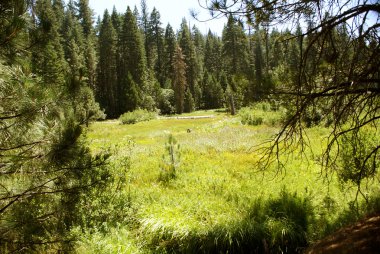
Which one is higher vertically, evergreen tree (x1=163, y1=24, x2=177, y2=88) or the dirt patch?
evergreen tree (x1=163, y1=24, x2=177, y2=88)

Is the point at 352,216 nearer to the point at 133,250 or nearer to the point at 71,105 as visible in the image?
the point at 133,250

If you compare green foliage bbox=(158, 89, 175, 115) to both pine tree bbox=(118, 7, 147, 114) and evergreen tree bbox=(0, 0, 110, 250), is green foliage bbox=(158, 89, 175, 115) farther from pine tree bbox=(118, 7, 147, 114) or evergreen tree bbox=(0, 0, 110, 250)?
evergreen tree bbox=(0, 0, 110, 250)

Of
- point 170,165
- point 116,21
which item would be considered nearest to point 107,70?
point 116,21

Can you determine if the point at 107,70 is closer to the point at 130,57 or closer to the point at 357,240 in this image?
the point at 130,57

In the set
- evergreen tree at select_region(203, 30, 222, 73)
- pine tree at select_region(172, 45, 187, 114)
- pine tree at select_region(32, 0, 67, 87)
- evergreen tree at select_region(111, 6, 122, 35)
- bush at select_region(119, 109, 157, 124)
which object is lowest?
bush at select_region(119, 109, 157, 124)

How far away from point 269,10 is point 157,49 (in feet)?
200

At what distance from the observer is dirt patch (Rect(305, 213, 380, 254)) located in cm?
320

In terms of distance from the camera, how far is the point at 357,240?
346 cm

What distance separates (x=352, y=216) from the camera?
562 centimetres

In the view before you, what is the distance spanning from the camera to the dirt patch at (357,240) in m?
3.20

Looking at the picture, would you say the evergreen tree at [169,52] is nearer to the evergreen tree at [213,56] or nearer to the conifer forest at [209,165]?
the evergreen tree at [213,56]

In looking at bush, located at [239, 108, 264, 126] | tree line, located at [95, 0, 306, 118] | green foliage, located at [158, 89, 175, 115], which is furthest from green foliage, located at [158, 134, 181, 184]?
green foliage, located at [158, 89, 175, 115]

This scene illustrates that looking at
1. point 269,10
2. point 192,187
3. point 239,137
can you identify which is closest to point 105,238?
point 192,187

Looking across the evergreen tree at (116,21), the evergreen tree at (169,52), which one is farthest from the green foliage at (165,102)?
the evergreen tree at (116,21)
